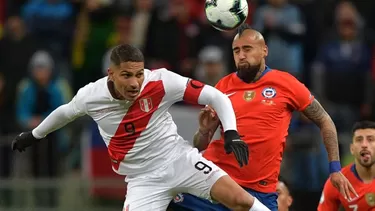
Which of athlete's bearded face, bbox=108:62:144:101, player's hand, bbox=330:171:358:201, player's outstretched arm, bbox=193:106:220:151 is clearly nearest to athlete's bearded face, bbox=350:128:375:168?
player's hand, bbox=330:171:358:201

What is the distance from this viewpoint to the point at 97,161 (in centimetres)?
1489

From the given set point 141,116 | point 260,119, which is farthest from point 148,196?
point 260,119

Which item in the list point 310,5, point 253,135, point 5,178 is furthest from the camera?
point 310,5

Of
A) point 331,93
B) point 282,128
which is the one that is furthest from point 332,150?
point 331,93

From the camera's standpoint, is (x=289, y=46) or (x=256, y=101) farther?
(x=289, y=46)

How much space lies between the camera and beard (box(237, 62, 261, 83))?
983cm

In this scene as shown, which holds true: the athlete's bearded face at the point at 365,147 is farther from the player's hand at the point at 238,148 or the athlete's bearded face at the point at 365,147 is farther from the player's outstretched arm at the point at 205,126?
the player's hand at the point at 238,148

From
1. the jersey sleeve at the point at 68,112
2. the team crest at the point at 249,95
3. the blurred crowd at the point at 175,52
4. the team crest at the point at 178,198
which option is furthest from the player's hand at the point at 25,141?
the blurred crowd at the point at 175,52

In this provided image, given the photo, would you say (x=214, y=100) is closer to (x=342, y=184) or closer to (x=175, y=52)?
(x=342, y=184)

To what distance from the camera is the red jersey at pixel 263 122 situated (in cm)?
977

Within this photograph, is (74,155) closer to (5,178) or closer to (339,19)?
(5,178)

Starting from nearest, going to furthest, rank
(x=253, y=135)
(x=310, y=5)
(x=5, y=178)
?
(x=253, y=135) → (x=5, y=178) → (x=310, y=5)

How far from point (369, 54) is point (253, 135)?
5687mm

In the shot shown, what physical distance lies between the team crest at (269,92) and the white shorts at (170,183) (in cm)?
83
